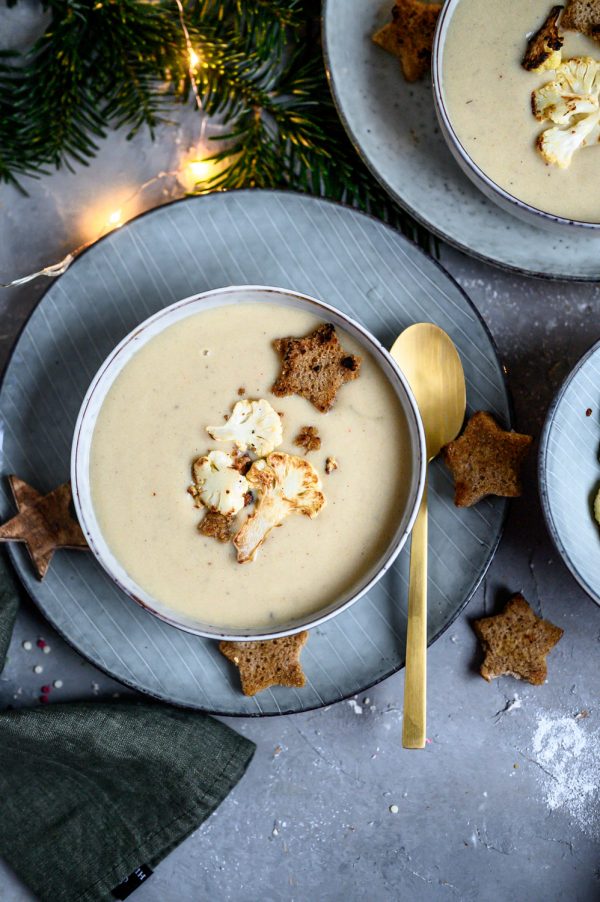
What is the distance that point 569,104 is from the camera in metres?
1.17

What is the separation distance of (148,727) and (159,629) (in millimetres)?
175

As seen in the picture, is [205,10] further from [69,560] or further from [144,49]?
[69,560]

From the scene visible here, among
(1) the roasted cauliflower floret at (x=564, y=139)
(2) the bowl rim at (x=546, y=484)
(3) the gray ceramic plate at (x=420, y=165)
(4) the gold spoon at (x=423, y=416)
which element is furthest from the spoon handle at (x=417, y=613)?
(1) the roasted cauliflower floret at (x=564, y=139)

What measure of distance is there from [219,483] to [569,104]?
0.74m

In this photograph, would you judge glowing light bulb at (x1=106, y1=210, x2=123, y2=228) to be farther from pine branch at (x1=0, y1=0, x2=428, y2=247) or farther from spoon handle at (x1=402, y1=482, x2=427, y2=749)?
spoon handle at (x1=402, y1=482, x2=427, y2=749)

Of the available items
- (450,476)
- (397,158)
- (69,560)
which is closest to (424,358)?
(450,476)

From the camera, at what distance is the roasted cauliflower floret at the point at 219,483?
111 cm

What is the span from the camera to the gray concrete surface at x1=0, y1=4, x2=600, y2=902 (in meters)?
1.41

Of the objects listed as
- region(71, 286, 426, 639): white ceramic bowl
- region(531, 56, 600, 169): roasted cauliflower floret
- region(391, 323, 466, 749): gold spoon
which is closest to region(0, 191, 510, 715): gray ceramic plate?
region(391, 323, 466, 749): gold spoon

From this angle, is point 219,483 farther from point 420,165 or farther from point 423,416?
point 420,165

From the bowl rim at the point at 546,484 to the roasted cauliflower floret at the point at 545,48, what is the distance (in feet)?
1.34

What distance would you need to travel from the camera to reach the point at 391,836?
55.8 inches

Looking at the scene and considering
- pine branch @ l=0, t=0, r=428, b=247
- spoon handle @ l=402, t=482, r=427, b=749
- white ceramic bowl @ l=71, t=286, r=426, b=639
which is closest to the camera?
white ceramic bowl @ l=71, t=286, r=426, b=639

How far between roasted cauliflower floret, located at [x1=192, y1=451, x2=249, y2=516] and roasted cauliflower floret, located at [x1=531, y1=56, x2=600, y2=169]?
2.13 feet
